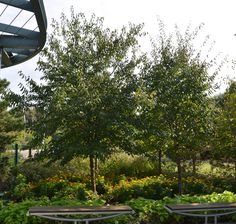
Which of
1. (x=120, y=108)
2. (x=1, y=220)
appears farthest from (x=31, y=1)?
(x=1, y=220)

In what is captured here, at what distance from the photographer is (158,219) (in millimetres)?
7340

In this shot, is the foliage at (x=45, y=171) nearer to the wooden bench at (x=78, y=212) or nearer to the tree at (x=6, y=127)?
the tree at (x=6, y=127)

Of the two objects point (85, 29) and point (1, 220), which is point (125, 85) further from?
point (1, 220)

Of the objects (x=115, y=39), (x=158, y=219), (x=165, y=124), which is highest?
(x=115, y=39)

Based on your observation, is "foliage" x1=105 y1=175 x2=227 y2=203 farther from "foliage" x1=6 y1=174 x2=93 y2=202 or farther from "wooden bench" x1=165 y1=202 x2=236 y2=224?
"wooden bench" x1=165 y1=202 x2=236 y2=224

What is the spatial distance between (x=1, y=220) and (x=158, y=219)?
2.82 meters

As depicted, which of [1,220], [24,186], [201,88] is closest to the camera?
[1,220]

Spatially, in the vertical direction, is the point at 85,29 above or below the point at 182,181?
above

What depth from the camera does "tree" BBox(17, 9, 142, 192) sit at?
28.0 ft

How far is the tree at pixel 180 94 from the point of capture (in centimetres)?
986

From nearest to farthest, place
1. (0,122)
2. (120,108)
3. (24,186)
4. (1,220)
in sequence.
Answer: (1,220) → (120,108) → (24,186) → (0,122)

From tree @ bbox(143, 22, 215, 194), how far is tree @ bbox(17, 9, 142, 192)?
0.89 m

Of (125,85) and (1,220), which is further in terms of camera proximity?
(125,85)

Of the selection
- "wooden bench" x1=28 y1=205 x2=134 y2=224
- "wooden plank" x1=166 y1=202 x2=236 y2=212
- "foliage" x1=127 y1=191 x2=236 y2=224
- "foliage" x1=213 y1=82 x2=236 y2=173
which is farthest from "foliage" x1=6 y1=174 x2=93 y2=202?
"foliage" x1=213 y1=82 x2=236 y2=173
